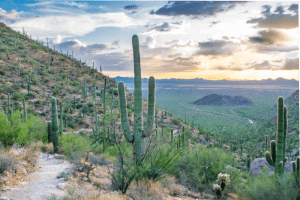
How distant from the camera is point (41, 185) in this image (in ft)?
19.4

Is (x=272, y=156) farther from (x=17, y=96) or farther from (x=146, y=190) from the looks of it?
(x=17, y=96)

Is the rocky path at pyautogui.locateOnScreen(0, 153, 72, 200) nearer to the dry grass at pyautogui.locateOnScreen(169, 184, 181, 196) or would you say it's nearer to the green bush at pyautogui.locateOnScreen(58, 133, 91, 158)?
the green bush at pyautogui.locateOnScreen(58, 133, 91, 158)

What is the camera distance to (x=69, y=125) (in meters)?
20.9

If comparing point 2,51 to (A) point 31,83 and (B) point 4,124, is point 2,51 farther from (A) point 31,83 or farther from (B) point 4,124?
(B) point 4,124

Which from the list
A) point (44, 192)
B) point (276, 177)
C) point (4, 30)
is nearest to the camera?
point (44, 192)

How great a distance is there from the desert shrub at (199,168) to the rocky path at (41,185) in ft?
16.4

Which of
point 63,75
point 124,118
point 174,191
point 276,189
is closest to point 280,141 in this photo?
point 276,189

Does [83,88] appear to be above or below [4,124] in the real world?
above

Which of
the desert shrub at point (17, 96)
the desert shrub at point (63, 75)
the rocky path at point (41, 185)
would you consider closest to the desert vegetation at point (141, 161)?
the rocky path at point (41, 185)

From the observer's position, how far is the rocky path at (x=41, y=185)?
17.2 ft

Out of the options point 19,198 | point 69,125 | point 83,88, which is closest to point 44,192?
point 19,198

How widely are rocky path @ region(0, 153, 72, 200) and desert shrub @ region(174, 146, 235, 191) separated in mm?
5002

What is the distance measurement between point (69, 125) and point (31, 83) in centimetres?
1041

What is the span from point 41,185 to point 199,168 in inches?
271
